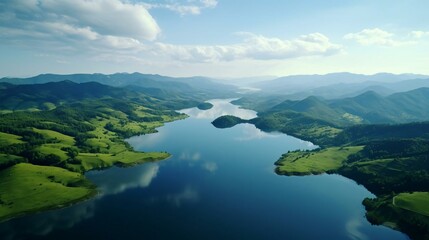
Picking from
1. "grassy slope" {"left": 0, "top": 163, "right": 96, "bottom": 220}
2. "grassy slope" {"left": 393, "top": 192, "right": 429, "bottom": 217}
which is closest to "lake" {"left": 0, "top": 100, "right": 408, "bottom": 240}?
"grassy slope" {"left": 0, "top": 163, "right": 96, "bottom": 220}

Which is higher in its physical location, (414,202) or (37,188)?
(37,188)

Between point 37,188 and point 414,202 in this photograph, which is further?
point 37,188

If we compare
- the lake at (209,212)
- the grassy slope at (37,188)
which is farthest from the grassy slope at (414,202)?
the grassy slope at (37,188)

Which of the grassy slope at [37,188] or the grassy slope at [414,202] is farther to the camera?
the grassy slope at [37,188]

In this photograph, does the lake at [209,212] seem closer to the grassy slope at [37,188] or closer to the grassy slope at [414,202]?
the grassy slope at [37,188]

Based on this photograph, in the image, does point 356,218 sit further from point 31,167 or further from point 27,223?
point 31,167

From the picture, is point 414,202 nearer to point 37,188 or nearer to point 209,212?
point 209,212

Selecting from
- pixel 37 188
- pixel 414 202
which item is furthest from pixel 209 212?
pixel 37 188

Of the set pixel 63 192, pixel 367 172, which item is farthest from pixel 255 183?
pixel 63 192

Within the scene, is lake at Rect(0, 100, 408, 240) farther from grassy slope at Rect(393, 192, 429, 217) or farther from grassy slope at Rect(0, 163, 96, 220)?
grassy slope at Rect(393, 192, 429, 217)

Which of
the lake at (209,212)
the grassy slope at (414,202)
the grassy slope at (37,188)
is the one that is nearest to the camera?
the lake at (209,212)
